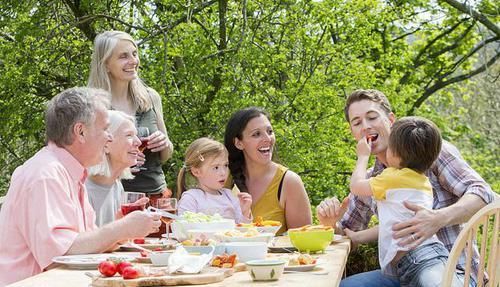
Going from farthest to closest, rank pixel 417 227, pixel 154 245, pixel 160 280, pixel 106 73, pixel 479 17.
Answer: pixel 479 17
pixel 106 73
pixel 417 227
pixel 154 245
pixel 160 280

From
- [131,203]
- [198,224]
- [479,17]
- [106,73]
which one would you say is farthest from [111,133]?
[479,17]

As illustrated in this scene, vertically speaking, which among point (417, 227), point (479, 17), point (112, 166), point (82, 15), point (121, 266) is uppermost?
point (82, 15)

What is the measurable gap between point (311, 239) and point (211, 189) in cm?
105

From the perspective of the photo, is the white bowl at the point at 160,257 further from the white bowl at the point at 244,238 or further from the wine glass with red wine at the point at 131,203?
the wine glass with red wine at the point at 131,203

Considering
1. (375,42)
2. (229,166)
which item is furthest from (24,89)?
(229,166)

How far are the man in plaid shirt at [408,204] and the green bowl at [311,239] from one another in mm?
399

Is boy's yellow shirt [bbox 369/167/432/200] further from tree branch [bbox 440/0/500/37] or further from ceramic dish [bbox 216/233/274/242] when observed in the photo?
tree branch [bbox 440/0/500/37]

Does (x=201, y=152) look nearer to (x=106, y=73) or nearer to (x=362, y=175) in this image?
(x=362, y=175)

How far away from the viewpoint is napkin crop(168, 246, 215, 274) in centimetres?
248

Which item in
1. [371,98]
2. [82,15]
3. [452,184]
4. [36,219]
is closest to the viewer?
[36,219]

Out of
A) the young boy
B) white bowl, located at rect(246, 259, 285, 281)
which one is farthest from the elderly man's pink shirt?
the young boy

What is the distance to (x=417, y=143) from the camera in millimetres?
3545

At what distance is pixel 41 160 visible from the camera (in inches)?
116

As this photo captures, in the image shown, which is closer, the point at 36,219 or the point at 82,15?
the point at 36,219
